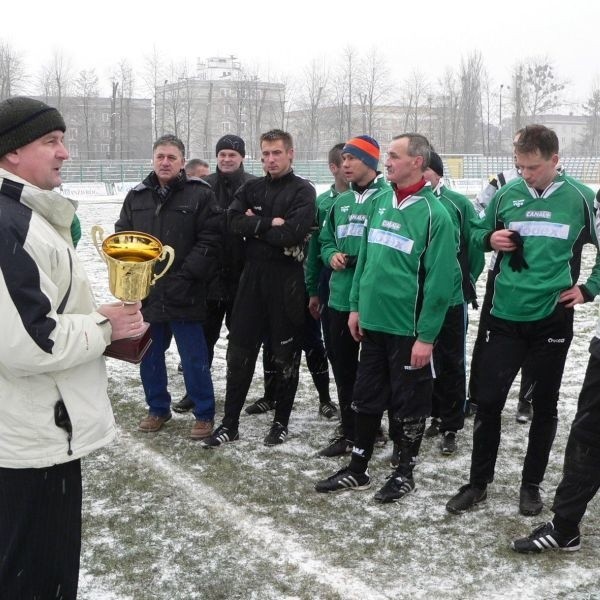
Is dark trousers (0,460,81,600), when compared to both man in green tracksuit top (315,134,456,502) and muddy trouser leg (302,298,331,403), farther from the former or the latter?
muddy trouser leg (302,298,331,403)

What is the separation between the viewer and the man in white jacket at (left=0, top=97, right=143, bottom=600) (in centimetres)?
214

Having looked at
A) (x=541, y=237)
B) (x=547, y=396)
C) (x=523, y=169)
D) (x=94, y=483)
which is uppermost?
(x=523, y=169)

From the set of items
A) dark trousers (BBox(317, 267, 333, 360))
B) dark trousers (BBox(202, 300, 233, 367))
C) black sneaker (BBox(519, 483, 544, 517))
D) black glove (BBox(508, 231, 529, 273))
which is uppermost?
black glove (BBox(508, 231, 529, 273))

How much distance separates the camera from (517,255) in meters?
3.96

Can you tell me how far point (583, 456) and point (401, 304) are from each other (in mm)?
1240

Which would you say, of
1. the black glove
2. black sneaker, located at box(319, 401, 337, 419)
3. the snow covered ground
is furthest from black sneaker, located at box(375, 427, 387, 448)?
the black glove

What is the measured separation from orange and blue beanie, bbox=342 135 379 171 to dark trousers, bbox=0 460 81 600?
2912 mm

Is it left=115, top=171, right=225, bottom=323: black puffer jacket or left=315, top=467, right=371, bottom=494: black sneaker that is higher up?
left=115, top=171, right=225, bottom=323: black puffer jacket

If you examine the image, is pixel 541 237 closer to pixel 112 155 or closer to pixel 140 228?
pixel 140 228

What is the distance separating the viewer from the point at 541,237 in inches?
154

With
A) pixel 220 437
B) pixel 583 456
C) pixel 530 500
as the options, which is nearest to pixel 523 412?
pixel 530 500

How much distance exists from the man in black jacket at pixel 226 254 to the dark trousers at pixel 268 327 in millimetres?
643

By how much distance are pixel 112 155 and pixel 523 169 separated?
52.7 m

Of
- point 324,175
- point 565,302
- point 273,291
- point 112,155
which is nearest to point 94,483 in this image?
point 273,291
